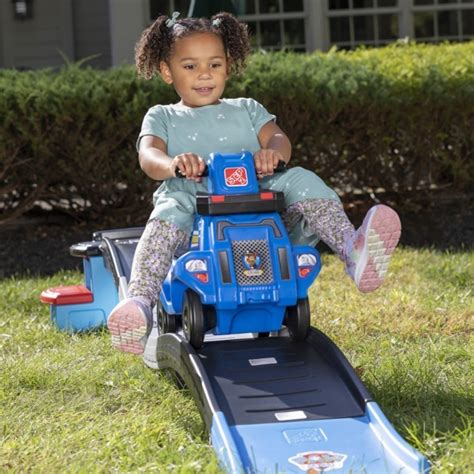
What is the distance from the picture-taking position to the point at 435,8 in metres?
11.9

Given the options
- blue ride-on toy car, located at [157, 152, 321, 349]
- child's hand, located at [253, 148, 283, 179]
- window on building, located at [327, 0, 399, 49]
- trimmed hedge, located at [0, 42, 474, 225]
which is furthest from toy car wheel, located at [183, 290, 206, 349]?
window on building, located at [327, 0, 399, 49]

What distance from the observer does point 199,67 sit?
427 centimetres

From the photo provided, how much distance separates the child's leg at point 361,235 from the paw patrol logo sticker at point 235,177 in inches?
11.1

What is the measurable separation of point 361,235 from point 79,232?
458 cm

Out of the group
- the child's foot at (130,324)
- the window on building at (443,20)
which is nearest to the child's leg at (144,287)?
the child's foot at (130,324)

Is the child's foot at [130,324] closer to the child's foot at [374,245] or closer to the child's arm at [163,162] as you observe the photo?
the child's arm at [163,162]

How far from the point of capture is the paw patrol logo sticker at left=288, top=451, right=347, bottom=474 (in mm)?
3092

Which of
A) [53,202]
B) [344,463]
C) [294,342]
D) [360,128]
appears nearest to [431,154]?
[360,128]

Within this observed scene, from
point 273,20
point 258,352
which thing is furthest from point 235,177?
point 273,20

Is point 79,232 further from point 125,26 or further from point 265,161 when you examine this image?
point 265,161

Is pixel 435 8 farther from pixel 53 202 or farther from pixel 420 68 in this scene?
pixel 53 202

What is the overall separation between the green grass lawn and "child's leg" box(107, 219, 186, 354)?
31cm

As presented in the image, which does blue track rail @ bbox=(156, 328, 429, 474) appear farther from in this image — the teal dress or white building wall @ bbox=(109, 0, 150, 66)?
white building wall @ bbox=(109, 0, 150, 66)

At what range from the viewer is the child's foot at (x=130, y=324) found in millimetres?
3699
